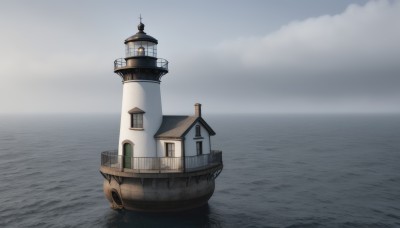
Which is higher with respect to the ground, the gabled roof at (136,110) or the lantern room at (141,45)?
the lantern room at (141,45)

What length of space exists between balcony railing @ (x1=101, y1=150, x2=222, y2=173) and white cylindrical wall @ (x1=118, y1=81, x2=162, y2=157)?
2.35 ft

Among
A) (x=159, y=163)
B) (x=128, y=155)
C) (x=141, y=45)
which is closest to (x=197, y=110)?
(x=159, y=163)

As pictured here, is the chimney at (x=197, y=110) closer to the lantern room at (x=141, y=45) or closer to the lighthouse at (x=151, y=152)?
the lighthouse at (x=151, y=152)

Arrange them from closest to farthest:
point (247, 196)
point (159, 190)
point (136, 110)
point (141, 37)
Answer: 1. point (159, 190)
2. point (141, 37)
3. point (136, 110)
4. point (247, 196)

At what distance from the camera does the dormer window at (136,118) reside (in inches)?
1138

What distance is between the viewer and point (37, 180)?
44625 millimetres

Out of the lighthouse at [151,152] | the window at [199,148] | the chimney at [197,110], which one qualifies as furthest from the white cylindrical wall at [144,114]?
the window at [199,148]

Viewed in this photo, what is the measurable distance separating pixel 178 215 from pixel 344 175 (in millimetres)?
29031

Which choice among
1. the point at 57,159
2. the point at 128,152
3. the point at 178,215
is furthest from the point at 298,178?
the point at 57,159

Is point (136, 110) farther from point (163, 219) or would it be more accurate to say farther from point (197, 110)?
point (163, 219)

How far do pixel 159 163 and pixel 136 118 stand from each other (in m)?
4.78

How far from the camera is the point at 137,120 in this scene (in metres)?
29.2

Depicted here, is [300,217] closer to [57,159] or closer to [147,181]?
[147,181]

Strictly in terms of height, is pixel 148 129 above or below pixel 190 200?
above
